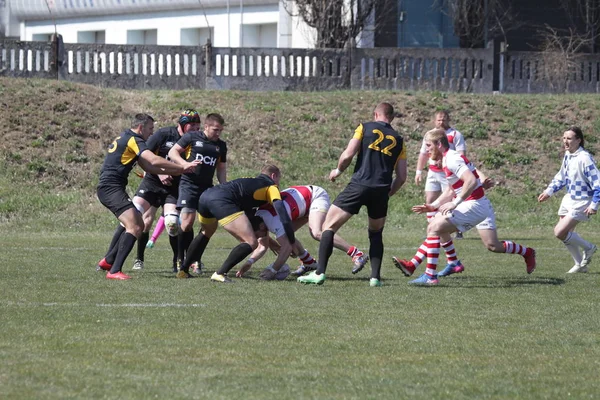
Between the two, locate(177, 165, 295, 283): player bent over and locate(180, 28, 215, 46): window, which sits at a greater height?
locate(180, 28, 215, 46): window

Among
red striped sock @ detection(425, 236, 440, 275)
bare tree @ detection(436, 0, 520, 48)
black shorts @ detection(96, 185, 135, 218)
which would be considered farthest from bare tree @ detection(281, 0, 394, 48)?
red striped sock @ detection(425, 236, 440, 275)

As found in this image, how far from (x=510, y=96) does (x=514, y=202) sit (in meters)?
6.23

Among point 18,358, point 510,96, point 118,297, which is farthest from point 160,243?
point 510,96

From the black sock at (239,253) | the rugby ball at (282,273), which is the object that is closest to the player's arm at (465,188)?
the rugby ball at (282,273)

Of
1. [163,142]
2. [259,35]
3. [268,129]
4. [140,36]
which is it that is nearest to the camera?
[163,142]

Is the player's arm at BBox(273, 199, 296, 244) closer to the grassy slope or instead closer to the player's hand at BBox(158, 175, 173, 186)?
the player's hand at BBox(158, 175, 173, 186)

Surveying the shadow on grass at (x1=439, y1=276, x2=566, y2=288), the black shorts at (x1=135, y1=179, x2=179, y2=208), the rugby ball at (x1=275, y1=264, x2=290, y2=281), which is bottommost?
the shadow on grass at (x1=439, y1=276, x2=566, y2=288)

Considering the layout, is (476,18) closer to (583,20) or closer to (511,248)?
(583,20)

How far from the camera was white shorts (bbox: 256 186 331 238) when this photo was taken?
42.0 ft

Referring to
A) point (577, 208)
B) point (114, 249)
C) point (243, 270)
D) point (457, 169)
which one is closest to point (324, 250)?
point (243, 270)

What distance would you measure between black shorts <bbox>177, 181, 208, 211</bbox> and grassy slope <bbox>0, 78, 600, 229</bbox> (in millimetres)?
9111

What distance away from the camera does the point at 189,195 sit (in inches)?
527

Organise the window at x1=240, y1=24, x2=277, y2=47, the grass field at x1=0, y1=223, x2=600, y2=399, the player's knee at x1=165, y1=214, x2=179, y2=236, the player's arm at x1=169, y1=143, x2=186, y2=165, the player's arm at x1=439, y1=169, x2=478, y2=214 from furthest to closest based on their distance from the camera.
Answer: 1. the window at x1=240, y1=24, x2=277, y2=47
2. the player's knee at x1=165, y1=214, x2=179, y2=236
3. the player's arm at x1=169, y1=143, x2=186, y2=165
4. the player's arm at x1=439, y1=169, x2=478, y2=214
5. the grass field at x1=0, y1=223, x2=600, y2=399

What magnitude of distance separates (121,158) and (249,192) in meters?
1.66
